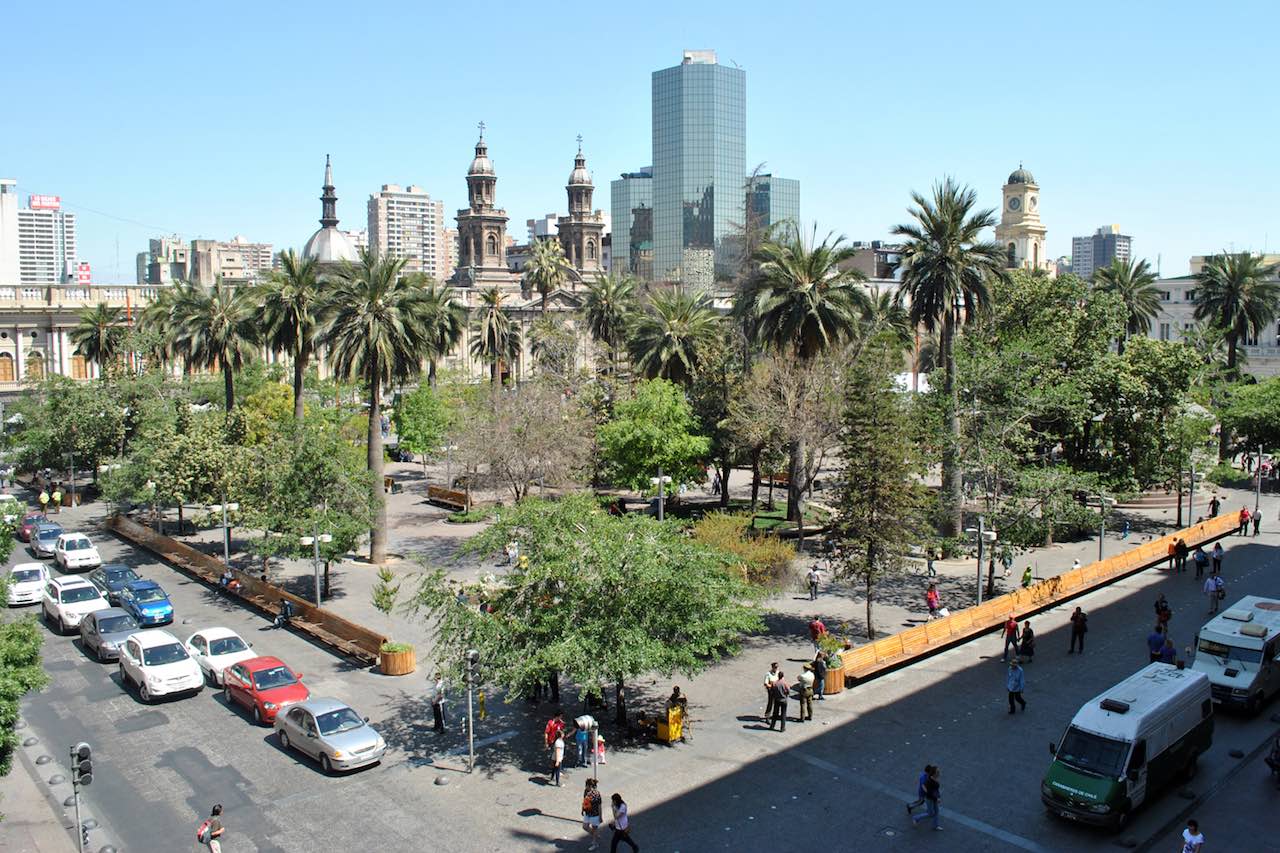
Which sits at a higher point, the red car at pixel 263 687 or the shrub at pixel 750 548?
the shrub at pixel 750 548

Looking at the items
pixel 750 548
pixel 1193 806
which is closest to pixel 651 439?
pixel 750 548

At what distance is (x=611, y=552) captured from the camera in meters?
21.6

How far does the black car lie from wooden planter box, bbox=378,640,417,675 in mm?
12489

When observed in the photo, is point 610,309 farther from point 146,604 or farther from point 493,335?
point 146,604

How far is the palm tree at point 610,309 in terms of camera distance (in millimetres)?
59438

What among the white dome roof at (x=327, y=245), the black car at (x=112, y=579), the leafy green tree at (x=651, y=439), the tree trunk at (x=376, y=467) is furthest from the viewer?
the white dome roof at (x=327, y=245)

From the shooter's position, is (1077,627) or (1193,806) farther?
(1077,627)

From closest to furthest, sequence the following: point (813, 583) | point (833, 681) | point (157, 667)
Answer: point (833, 681), point (157, 667), point (813, 583)

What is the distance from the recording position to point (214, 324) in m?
47.7

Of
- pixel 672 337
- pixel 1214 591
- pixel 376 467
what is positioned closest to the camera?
pixel 1214 591

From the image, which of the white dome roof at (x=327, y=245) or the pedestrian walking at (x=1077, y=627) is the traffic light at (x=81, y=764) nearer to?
the pedestrian walking at (x=1077, y=627)

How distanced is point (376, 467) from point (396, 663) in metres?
13.7

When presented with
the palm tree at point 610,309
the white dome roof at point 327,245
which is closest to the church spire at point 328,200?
the white dome roof at point 327,245

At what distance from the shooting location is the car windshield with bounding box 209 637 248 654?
27.2 meters
